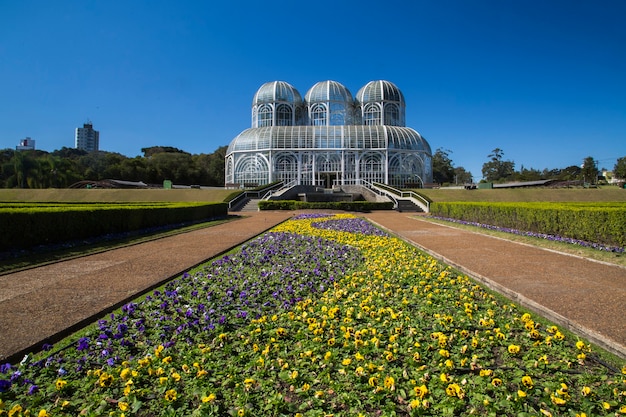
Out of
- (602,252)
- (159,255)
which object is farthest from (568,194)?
(159,255)

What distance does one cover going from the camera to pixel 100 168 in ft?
201

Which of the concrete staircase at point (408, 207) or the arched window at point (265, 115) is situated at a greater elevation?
the arched window at point (265, 115)

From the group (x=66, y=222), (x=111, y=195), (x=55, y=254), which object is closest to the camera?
(x=55, y=254)

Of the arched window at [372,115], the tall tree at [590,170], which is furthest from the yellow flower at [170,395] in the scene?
the tall tree at [590,170]

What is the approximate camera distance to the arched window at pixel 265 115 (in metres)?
53.1

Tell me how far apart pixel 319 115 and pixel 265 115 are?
773 centimetres

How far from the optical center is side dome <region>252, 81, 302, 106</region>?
52.8 meters

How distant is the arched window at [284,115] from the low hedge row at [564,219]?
3929 centimetres

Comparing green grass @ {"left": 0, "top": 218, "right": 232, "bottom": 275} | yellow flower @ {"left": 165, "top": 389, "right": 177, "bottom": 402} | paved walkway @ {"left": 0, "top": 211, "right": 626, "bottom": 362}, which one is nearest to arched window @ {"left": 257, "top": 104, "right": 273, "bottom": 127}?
green grass @ {"left": 0, "top": 218, "right": 232, "bottom": 275}

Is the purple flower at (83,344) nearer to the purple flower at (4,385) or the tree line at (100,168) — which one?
the purple flower at (4,385)

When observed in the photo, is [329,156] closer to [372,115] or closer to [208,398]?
[372,115]

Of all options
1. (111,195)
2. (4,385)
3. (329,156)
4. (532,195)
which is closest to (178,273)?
(4,385)

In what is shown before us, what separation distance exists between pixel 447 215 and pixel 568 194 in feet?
53.8

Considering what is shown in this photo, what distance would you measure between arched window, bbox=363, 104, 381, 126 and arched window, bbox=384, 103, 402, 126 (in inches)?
46.7
